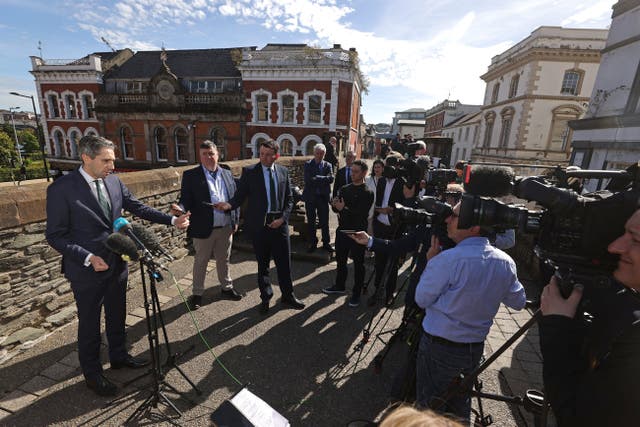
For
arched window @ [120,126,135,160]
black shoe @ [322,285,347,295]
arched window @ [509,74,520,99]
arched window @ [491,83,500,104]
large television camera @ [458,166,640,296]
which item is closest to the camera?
large television camera @ [458,166,640,296]

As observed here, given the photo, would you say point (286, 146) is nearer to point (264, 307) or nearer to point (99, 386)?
point (264, 307)

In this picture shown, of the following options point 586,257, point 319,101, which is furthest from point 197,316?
point 319,101

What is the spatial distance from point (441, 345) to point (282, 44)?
2857 cm

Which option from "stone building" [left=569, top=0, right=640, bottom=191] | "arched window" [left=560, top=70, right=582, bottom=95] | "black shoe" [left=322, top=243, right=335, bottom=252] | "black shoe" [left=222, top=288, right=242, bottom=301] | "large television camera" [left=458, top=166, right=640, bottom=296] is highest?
"arched window" [left=560, top=70, right=582, bottom=95]

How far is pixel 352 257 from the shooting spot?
4.52 meters

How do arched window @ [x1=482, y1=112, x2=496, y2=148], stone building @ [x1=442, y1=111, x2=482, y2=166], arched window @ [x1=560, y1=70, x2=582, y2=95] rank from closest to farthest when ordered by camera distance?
arched window @ [x1=560, y1=70, x2=582, y2=95]
arched window @ [x1=482, y1=112, x2=496, y2=148]
stone building @ [x1=442, y1=111, x2=482, y2=166]

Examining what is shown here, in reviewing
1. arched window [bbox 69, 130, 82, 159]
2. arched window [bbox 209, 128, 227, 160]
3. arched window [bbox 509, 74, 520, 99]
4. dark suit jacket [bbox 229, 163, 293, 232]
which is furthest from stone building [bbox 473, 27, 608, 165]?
arched window [bbox 69, 130, 82, 159]

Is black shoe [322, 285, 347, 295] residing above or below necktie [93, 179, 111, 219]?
below

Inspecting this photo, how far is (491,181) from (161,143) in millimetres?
26997

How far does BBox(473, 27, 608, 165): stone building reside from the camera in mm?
22609

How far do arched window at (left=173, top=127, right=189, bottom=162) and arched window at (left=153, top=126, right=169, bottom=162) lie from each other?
0.94m

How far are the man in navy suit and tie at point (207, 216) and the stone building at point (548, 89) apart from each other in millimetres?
27550

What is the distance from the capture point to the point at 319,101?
20.7m

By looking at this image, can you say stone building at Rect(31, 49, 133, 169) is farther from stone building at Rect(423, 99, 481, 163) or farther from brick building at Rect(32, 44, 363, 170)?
stone building at Rect(423, 99, 481, 163)
